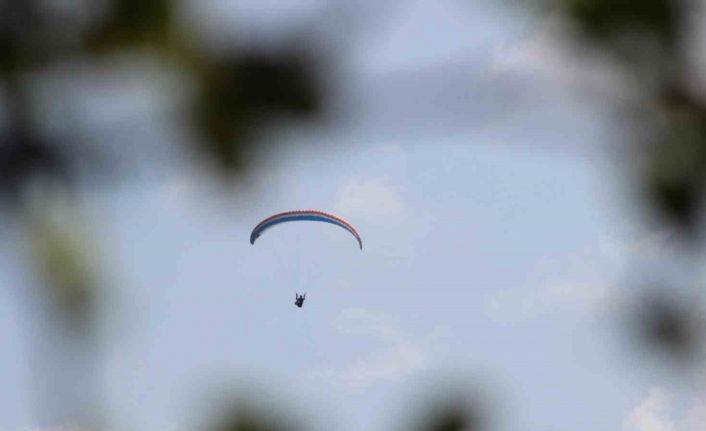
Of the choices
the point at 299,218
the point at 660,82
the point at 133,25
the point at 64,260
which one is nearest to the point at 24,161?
the point at 64,260

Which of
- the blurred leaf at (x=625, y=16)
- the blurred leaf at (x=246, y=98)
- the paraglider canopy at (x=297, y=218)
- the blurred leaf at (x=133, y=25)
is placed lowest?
the blurred leaf at (x=246, y=98)

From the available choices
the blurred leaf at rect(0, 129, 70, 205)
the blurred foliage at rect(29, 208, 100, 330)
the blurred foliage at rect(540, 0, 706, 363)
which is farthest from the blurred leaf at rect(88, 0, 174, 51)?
the blurred foliage at rect(540, 0, 706, 363)

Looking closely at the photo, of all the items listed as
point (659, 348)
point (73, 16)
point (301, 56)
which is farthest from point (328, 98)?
point (659, 348)

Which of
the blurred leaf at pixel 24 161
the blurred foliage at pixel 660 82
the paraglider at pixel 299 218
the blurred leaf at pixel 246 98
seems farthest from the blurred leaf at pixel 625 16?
the paraglider at pixel 299 218

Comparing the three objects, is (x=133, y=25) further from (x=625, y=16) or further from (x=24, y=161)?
(x=625, y=16)

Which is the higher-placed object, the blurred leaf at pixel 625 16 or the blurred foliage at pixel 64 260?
the blurred leaf at pixel 625 16

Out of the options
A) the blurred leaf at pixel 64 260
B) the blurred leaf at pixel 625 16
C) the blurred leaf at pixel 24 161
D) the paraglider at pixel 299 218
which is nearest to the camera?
the blurred leaf at pixel 24 161

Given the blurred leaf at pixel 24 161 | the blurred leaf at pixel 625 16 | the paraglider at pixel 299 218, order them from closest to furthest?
1. the blurred leaf at pixel 24 161
2. the blurred leaf at pixel 625 16
3. the paraglider at pixel 299 218

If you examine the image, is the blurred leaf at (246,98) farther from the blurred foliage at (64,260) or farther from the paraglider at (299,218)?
the paraglider at (299,218)

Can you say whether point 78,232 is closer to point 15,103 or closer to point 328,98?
point 15,103

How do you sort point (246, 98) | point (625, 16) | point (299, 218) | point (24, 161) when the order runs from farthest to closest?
point (299, 218), point (625, 16), point (246, 98), point (24, 161)

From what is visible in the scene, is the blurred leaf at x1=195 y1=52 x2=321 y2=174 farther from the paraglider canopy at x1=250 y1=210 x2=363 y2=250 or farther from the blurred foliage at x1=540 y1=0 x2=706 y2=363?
the paraglider canopy at x1=250 y1=210 x2=363 y2=250
